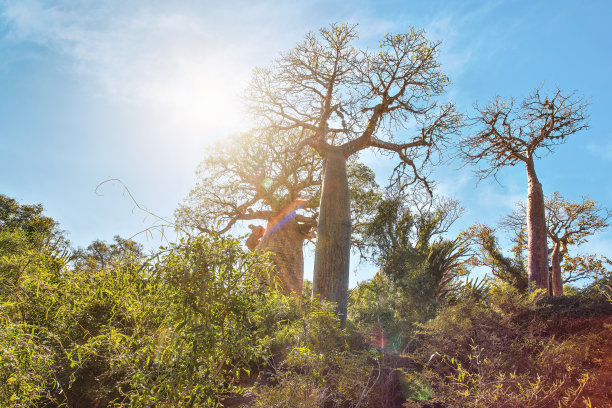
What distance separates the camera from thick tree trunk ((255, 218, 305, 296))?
343 inches

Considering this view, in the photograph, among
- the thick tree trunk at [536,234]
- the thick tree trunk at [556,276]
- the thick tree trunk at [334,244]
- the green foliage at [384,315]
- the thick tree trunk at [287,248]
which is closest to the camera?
the green foliage at [384,315]

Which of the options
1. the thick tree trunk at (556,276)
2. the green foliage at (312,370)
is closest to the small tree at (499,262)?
the thick tree trunk at (556,276)

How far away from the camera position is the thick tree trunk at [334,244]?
17.9ft

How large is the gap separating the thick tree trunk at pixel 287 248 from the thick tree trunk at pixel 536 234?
191 inches

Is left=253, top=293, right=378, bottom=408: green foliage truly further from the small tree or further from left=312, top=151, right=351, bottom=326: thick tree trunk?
the small tree

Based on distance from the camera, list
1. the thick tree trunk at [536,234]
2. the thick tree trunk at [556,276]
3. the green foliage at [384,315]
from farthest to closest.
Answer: the thick tree trunk at [556,276] → the thick tree trunk at [536,234] → the green foliage at [384,315]

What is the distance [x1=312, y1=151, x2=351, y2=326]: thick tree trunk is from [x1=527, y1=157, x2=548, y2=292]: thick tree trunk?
3232 mm

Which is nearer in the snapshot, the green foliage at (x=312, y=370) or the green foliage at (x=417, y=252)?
the green foliage at (x=312, y=370)

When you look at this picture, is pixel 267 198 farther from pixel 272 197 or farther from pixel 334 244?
pixel 334 244

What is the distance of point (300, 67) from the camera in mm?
7148

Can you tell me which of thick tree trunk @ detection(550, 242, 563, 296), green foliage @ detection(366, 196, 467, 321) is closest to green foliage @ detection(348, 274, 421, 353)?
green foliage @ detection(366, 196, 467, 321)

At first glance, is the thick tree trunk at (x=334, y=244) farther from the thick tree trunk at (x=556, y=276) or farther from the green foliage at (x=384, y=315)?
the thick tree trunk at (x=556, y=276)

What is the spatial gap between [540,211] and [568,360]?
5436 millimetres

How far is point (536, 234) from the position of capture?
6.71 metres
